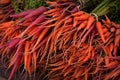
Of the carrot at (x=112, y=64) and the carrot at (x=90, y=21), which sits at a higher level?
the carrot at (x=90, y=21)

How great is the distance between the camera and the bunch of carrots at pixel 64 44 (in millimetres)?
1461

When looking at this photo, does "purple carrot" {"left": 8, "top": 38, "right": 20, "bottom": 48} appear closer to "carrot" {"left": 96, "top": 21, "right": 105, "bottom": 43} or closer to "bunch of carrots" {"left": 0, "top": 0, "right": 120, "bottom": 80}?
"bunch of carrots" {"left": 0, "top": 0, "right": 120, "bottom": 80}

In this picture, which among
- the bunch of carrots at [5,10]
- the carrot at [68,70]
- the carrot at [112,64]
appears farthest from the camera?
the bunch of carrots at [5,10]

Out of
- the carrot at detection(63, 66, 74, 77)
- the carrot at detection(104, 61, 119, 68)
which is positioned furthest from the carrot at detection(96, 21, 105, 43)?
the carrot at detection(63, 66, 74, 77)

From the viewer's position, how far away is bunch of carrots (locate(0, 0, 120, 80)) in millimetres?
1461

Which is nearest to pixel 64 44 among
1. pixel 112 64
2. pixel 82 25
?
pixel 82 25

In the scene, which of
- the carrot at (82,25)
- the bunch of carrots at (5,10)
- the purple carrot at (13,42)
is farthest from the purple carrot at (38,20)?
the bunch of carrots at (5,10)

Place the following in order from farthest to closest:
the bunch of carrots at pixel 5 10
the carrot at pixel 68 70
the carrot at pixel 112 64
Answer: the bunch of carrots at pixel 5 10 < the carrot at pixel 68 70 < the carrot at pixel 112 64

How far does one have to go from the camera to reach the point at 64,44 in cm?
148

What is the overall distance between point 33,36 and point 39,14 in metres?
0.14

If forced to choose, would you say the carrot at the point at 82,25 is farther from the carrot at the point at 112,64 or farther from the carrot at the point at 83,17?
the carrot at the point at 112,64

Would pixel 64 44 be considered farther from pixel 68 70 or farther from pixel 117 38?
pixel 117 38

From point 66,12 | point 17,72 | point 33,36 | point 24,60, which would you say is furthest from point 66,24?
point 17,72

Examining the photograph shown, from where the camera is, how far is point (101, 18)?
1.64 metres
